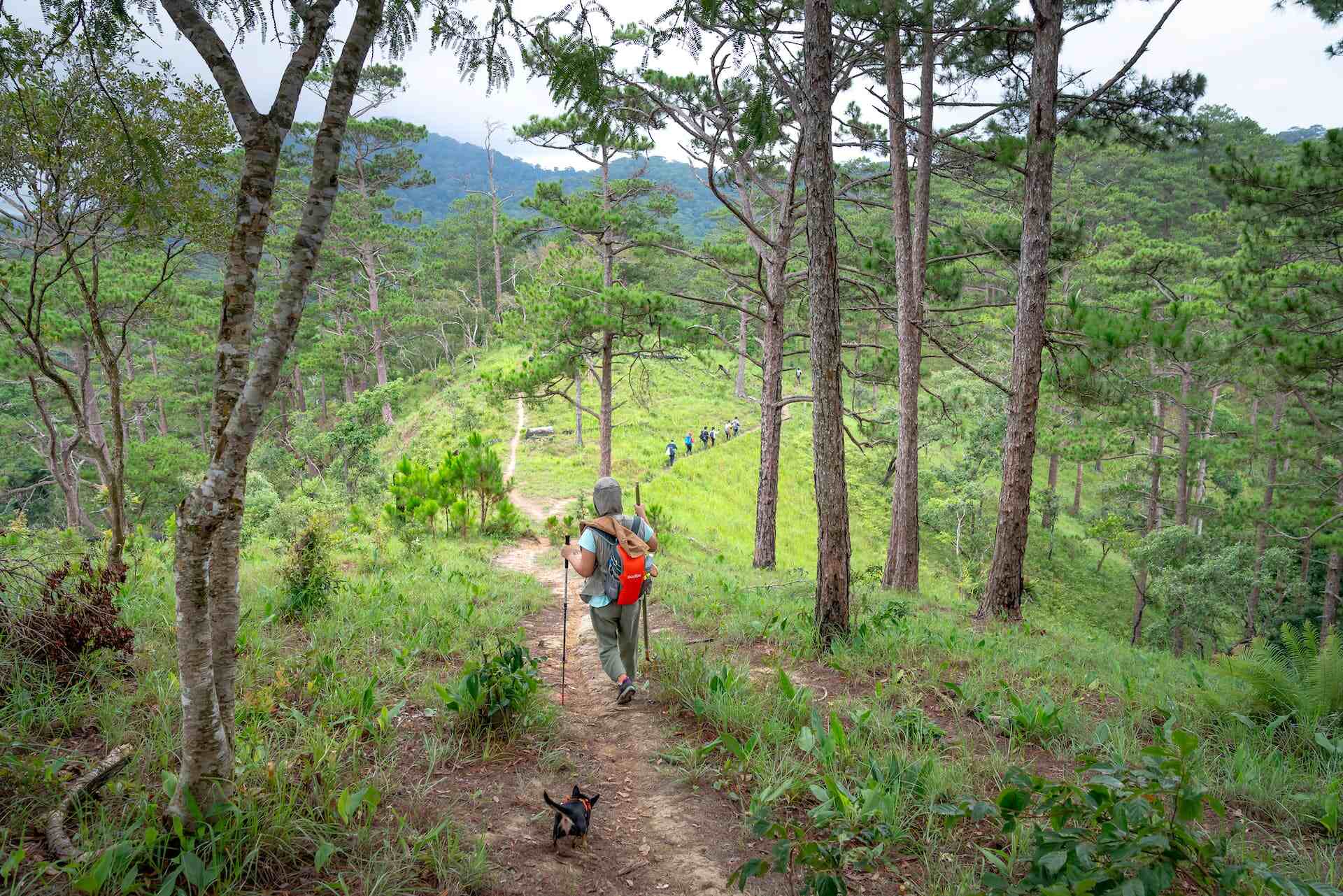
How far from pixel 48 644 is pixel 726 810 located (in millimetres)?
3912

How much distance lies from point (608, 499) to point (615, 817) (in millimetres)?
2150

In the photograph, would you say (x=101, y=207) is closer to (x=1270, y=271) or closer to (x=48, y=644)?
(x=48, y=644)

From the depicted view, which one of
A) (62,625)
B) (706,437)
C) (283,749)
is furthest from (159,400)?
(283,749)

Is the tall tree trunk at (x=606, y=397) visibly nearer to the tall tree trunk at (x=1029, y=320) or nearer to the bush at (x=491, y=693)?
the tall tree trunk at (x=1029, y=320)

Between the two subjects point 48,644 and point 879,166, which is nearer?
point 48,644

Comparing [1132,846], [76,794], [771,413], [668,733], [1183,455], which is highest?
[771,413]

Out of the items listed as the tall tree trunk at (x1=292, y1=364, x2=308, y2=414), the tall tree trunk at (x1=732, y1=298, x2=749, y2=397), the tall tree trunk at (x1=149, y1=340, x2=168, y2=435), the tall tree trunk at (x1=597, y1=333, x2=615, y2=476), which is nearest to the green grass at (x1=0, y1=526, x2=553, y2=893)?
the tall tree trunk at (x1=597, y1=333, x2=615, y2=476)

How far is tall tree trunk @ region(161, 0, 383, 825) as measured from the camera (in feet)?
8.51

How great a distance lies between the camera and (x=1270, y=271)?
39.4 ft

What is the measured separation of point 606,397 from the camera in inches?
665

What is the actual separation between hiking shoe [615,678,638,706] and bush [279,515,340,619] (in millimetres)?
2951

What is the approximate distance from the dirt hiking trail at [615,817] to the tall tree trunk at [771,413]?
6655 millimetres

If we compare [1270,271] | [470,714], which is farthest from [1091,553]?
[470,714]

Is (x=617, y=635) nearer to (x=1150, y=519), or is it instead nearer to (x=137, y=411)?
(x=1150, y=519)
